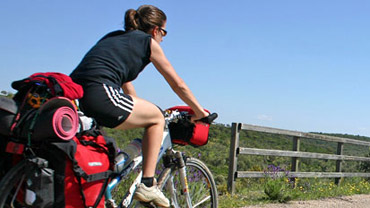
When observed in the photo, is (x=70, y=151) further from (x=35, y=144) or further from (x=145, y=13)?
(x=145, y=13)

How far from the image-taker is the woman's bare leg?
10.4 feet

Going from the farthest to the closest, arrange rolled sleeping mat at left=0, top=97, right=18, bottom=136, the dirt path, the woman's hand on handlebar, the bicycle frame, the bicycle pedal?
1. the dirt path
2. the woman's hand on handlebar
3. the bicycle pedal
4. the bicycle frame
5. rolled sleeping mat at left=0, top=97, right=18, bottom=136

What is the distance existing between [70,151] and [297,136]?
822 cm

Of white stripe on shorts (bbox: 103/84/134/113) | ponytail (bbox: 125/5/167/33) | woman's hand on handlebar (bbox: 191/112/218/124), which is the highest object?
ponytail (bbox: 125/5/167/33)

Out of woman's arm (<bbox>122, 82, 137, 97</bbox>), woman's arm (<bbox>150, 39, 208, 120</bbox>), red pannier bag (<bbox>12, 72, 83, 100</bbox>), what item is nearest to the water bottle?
woman's arm (<bbox>150, 39, 208, 120</bbox>)

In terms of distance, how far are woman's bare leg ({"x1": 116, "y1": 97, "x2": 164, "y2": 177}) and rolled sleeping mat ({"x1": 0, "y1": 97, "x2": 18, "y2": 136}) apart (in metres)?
0.88

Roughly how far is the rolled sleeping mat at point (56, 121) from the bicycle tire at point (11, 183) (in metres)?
0.21

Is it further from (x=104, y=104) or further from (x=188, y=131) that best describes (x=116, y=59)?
(x=188, y=131)

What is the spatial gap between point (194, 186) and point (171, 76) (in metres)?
1.30

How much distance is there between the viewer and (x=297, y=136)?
1010 centimetres

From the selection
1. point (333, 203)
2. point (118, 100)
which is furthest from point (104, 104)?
point (333, 203)

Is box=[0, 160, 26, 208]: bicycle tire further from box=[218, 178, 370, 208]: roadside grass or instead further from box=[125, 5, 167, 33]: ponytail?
box=[218, 178, 370, 208]: roadside grass

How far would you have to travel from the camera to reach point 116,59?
310 centimetres

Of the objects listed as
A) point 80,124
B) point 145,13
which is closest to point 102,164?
point 80,124
